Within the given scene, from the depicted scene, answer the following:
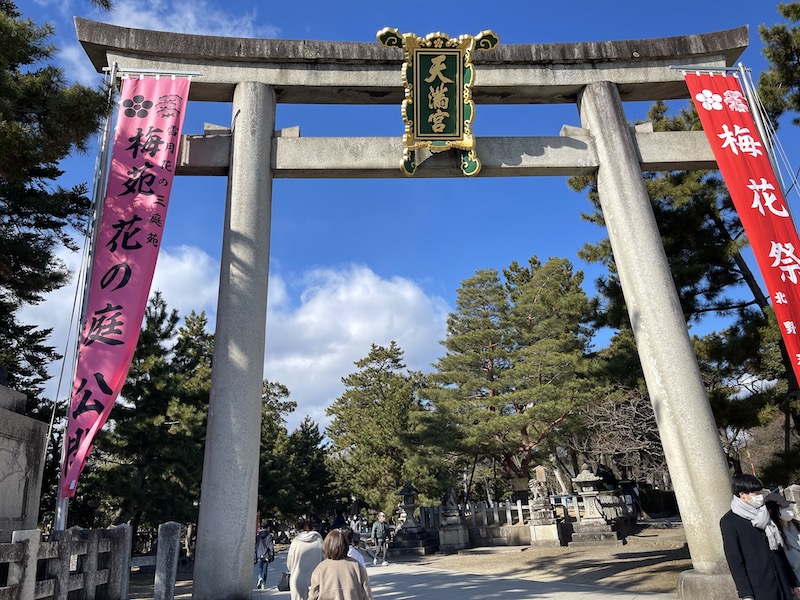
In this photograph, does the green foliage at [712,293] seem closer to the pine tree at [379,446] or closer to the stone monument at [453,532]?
the stone monument at [453,532]

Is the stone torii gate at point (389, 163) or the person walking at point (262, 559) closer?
the stone torii gate at point (389, 163)

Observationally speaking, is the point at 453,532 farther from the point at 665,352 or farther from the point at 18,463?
the point at 18,463

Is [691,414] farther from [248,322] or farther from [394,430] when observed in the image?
[394,430]

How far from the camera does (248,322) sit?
304 inches

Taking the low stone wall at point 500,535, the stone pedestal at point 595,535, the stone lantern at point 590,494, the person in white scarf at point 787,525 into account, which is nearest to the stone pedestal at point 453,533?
the low stone wall at point 500,535

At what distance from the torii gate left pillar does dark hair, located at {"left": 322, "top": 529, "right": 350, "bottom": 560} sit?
369 centimetres

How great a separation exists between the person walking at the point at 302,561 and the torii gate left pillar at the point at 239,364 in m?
2.00

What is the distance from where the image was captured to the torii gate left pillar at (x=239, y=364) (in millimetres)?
6848

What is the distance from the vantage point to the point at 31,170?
36.8 ft

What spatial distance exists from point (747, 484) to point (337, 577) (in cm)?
275

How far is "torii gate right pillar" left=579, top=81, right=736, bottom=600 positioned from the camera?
7.16 meters

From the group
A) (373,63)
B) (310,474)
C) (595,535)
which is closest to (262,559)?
(373,63)

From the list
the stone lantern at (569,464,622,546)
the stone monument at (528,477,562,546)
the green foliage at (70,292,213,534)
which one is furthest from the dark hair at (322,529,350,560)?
the stone monument at (528,477,562,546)

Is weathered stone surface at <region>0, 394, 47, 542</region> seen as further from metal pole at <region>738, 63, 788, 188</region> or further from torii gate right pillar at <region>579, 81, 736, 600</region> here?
metal pole at <region>738, 63, 788, 188</region>
